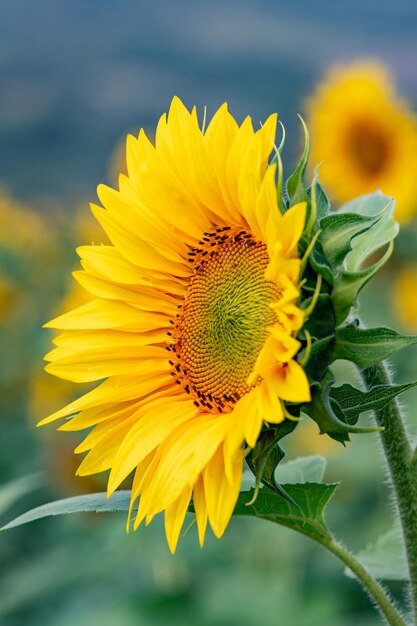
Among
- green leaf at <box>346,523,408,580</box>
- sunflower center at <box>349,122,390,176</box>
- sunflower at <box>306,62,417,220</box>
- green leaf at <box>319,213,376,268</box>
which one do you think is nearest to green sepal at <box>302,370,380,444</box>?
green leaf at <box>319,213,376,268</box>

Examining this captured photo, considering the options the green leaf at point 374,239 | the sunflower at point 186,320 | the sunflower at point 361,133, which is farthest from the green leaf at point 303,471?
the sunflower at point 361,133

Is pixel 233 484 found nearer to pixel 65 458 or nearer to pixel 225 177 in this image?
pixel 225 177

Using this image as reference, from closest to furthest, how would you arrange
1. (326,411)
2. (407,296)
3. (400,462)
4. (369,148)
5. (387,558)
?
(326,411)
(400,462)
(387,558)
(407,296)
(369,148)

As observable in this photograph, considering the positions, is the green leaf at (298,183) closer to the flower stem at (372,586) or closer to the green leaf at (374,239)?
the green leaf at (374,239)

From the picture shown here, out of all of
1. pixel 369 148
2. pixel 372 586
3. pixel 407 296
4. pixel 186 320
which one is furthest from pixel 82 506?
pixel 369 148

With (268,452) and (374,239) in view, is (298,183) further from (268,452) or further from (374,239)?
(268,452)
